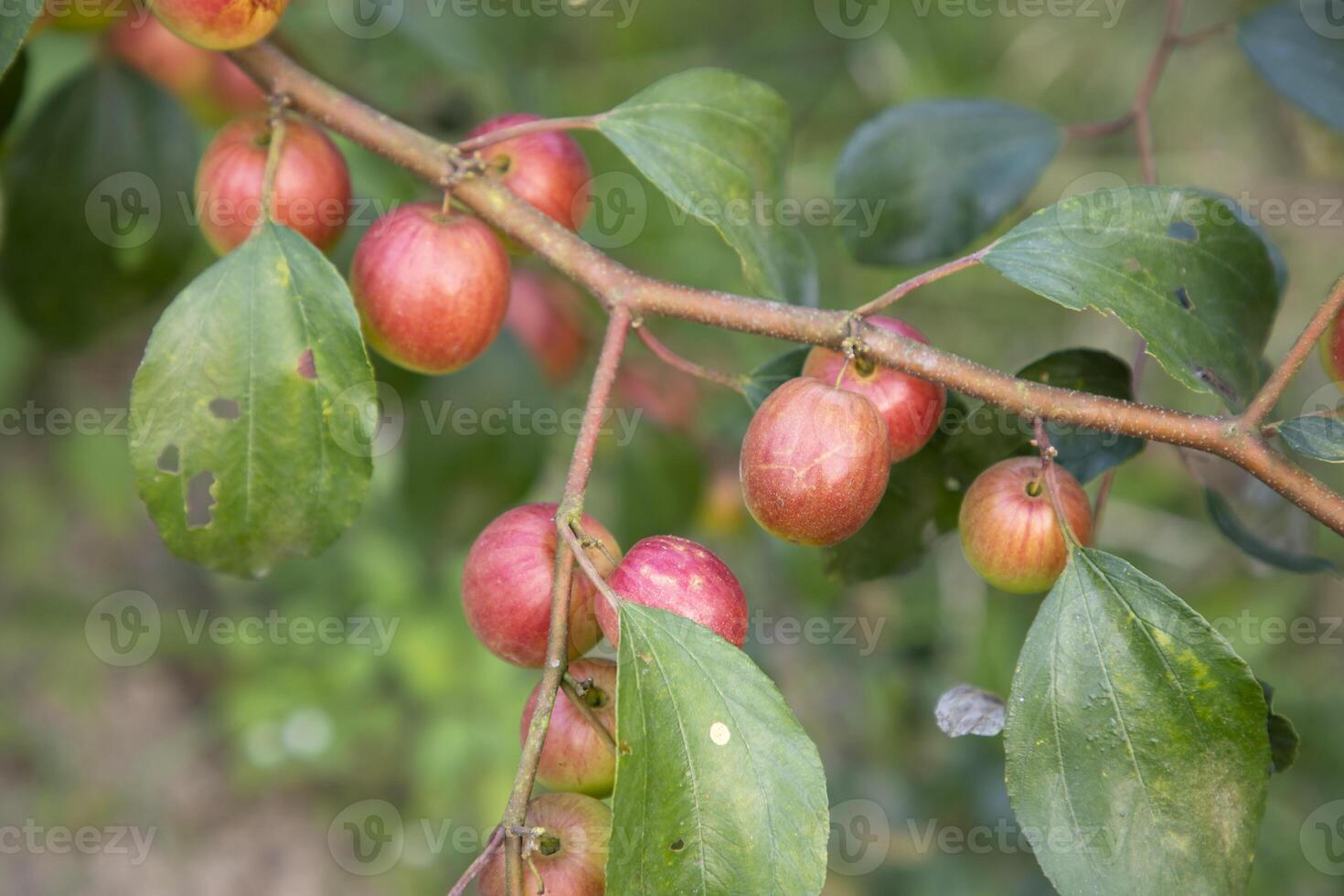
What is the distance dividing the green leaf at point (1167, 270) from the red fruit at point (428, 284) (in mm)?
533

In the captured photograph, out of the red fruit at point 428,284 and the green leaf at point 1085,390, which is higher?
the red fruit at point 428,284

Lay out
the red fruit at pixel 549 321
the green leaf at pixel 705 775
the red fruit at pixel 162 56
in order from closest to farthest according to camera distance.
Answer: the green leaf at pixel 705 775
the red fruit at pixel 162 56
the red fruit at pixel 549 321

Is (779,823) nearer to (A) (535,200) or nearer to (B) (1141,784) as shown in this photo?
(B) (1141,784)

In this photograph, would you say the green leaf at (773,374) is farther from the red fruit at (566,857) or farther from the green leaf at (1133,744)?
the red fruit at (566,857)

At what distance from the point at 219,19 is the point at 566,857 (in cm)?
89

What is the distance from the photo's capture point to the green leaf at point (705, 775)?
2.81 ft

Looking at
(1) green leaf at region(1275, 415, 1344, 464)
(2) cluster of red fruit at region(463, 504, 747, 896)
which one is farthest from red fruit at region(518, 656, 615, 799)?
(1) green leaf at region(1275, 415, 1344, 464)

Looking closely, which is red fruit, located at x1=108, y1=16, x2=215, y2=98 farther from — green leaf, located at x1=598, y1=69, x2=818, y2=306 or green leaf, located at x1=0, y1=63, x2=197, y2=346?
green leaf, located at x1=598, y1=69, x2=818, y2=306

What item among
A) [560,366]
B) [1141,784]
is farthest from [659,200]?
[1141,784]

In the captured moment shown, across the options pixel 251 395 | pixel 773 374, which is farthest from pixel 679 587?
pixel 251 395

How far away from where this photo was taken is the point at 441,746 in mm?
3072

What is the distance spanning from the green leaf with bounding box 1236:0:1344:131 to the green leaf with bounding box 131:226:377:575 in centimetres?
124

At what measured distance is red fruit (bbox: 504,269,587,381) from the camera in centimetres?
217

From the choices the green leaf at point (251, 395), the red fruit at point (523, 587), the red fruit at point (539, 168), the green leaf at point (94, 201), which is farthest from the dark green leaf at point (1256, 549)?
the green leaf at point (94, 201)
